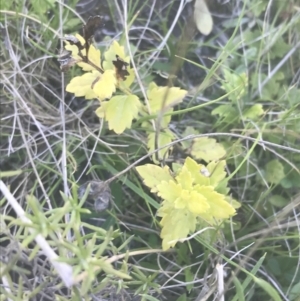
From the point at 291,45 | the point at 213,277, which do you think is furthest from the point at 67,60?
the point at 291,45

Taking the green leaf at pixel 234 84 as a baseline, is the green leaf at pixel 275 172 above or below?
below

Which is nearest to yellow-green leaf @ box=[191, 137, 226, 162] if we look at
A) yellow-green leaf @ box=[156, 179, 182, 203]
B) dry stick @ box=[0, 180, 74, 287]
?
yellow-green leaf @ box=[156, 179, 182, 203]

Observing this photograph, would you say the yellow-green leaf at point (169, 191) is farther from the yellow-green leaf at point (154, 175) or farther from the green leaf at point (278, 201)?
the green leaf at point (278, 201)

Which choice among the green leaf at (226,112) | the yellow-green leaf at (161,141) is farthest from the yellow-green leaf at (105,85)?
the green leaf at (226,112)

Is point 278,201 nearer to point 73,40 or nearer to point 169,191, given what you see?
point 169,191

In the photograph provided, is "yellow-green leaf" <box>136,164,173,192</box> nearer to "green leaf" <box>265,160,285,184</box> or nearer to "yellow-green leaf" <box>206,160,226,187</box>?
"yellow-green leaf" <box>206,160,226,187</box>

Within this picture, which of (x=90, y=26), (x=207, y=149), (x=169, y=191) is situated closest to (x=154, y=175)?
(x=169, y=191)
